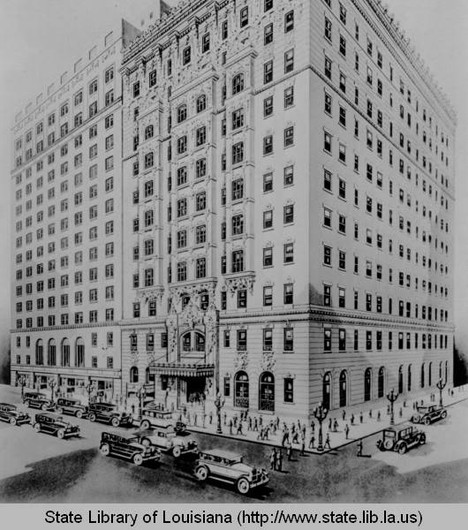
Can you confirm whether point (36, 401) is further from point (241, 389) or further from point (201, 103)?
point (201, 103)

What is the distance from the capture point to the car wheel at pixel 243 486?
61.6ft

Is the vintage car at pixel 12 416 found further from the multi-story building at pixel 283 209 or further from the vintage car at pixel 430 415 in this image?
the vintage car at pixel 430 415

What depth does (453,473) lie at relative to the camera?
63.9 feet

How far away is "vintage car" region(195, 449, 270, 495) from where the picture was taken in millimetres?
18938

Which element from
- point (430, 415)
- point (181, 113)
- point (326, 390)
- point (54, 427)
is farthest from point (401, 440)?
point (181, 113)

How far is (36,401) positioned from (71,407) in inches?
103

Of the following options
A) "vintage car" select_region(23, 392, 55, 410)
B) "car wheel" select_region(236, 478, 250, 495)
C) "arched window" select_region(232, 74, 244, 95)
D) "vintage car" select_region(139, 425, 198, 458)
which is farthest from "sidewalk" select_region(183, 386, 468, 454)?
"arched window" select_region(232, 74, 244, 95)

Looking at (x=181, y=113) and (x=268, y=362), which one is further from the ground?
(x=181, y=113)

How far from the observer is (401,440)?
25.2 m

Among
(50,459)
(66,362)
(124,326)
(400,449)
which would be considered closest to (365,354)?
(400,449)

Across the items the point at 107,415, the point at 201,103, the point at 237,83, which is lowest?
the point at 107,415

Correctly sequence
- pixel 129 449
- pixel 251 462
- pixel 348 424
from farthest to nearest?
pixel 348 424 → pixel 251 462 → pixel 129 449

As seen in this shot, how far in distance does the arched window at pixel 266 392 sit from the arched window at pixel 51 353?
22.4 meters

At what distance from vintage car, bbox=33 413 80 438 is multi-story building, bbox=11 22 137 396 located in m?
14.0
